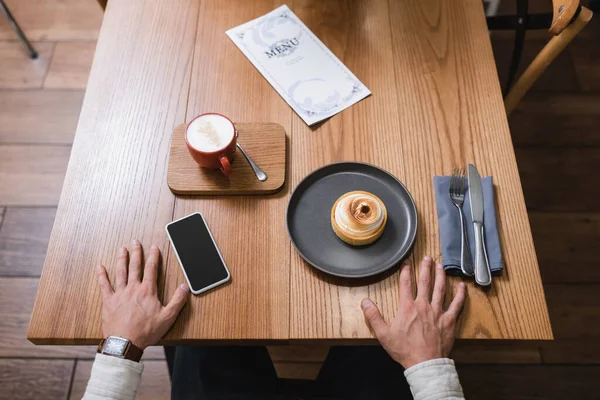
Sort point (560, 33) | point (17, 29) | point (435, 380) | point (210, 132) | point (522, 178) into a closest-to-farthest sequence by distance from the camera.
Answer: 1. point (435, 380)
2. point (210, 132)
3. point (560, 33)
4. point (522, 178)
5. point (17, 29)

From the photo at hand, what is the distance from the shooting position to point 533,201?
1.70m

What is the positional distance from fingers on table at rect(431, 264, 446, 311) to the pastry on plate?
121 mm

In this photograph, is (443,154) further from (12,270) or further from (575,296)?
(12,270)

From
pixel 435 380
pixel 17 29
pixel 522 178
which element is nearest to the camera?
pixel 435 380

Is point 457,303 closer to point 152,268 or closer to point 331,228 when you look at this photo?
point 331,228

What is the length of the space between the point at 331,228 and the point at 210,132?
0.95 feet

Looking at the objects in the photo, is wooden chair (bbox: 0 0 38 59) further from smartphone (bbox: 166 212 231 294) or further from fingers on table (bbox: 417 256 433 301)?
fingers on table (bbox: 417 256 433 301)

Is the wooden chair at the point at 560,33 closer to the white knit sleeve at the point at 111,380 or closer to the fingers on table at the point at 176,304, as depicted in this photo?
the fingers on table at the point at 176,304

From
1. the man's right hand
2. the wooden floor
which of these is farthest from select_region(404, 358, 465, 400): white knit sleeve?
the wooden floor

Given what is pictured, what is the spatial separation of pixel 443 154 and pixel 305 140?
277 millimetres

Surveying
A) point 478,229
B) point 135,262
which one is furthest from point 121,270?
point 478,229

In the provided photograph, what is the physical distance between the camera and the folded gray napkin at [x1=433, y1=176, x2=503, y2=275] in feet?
2.72

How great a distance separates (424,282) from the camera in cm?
82

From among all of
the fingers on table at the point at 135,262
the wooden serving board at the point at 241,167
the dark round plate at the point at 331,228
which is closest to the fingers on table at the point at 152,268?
the fingers on table at the point at 135,262
